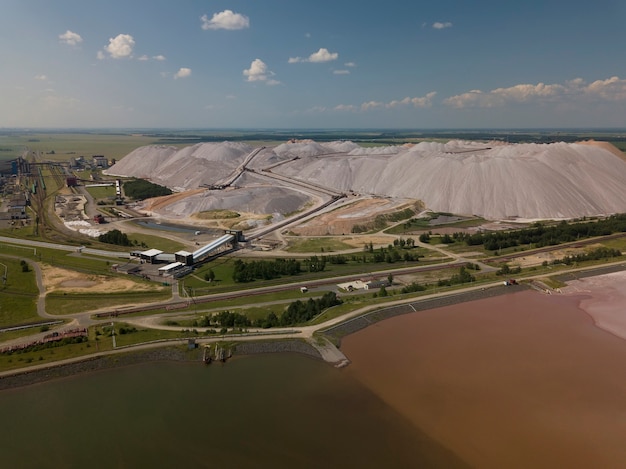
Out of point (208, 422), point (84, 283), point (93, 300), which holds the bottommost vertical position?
point (208, 422)

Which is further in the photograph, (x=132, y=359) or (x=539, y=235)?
(x=539, y=235)

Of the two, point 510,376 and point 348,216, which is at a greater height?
point 348,216

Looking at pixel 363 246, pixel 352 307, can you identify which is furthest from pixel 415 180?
pixel 352 307

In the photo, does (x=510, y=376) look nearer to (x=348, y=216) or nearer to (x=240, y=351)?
(x=240, y=351)

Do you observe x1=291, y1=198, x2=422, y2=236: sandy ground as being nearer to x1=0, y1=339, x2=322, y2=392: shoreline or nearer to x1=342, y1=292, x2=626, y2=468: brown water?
x1=342, y1=292, x2=626, y2=468: brown water

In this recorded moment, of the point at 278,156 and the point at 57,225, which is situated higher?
the point at 278,156

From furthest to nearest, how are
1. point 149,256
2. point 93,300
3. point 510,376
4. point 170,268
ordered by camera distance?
1. point 149,256
2. point 170,268
3. point 93,300
4. point 510,376

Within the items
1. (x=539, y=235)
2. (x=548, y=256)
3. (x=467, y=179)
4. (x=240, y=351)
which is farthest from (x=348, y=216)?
(x=240, y=351)

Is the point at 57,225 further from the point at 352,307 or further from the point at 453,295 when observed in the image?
the point at 453,295
